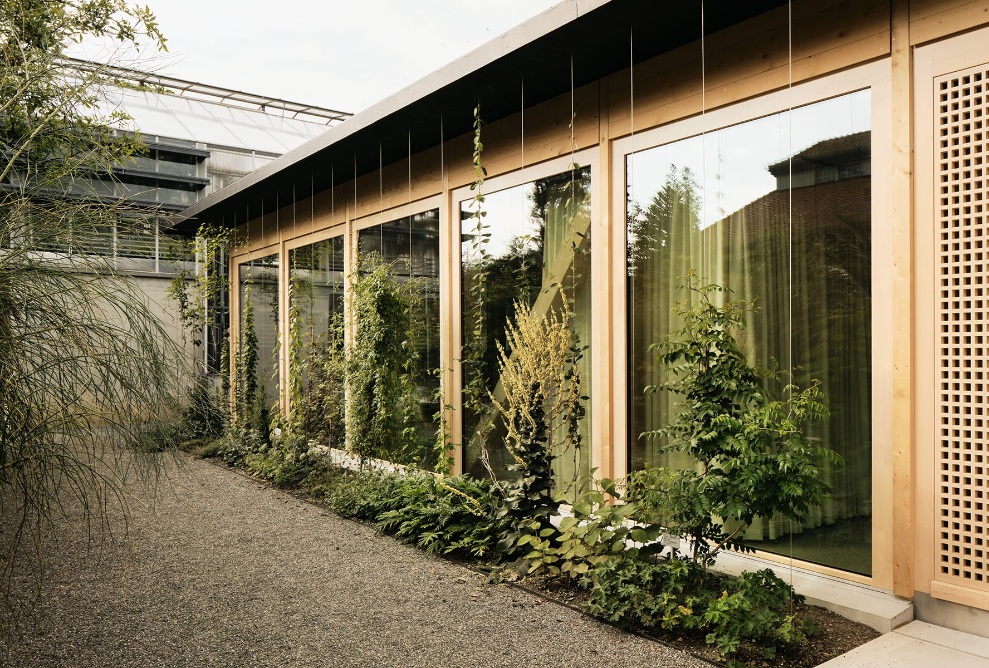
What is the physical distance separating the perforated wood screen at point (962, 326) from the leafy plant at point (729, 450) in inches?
21.9

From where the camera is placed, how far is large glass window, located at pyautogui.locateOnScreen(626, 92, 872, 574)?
3.57 metres

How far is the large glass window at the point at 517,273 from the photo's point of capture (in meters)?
5.13

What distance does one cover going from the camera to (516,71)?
189 inches

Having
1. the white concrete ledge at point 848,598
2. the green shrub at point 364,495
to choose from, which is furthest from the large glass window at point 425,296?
the white concrete ledge at point 848,598

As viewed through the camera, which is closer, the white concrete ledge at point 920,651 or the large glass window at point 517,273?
the white concrete ledge at point 920,651

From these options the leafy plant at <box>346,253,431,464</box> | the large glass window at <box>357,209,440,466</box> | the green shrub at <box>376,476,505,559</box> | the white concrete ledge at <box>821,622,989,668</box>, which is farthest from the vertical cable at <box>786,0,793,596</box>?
the leafy plant at <box>346,253,431,464</box>

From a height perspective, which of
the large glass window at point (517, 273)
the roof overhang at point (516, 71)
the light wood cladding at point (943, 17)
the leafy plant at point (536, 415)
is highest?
the roof overhang at point (516, 71)

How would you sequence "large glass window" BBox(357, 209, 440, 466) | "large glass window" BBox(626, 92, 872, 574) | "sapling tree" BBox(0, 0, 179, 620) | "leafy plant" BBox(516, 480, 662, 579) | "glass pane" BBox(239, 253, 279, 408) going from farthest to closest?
1. "glass pane" BBox(239, 253, 279, 408)
2. "large glass window" BBox(357, 209, 440, 466)
3. "leafy plant" BBox(516, 480, 662, 579)
4. "large glass window" BBox(626, 92, 872, 574)
5. "sapling tree" BBox(0, 0, 179, 620)

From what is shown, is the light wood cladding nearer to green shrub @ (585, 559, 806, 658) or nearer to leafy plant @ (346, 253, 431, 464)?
green shrub @ (585, 559, 806, 658)

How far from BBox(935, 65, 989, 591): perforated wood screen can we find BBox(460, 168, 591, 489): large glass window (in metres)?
2.29

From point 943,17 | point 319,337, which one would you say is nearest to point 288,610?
point 943,17

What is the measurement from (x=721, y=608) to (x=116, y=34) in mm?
4636

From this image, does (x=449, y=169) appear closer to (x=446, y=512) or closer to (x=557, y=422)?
(x=557, y=422)

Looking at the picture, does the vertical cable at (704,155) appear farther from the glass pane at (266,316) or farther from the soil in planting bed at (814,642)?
the glass pane at (266,316)
